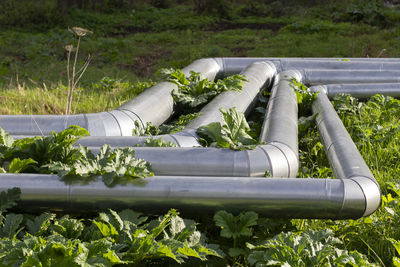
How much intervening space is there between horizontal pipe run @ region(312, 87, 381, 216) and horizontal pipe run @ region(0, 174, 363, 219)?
0.25ft

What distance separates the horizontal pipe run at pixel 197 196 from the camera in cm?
266

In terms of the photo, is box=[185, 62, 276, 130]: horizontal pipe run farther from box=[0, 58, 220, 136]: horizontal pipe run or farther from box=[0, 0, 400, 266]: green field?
box=[0, 58, 220, 136]: horizontal pipe run

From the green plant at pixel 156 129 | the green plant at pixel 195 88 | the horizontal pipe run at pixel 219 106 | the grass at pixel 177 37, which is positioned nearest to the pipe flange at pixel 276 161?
the horizontal pipe run at pixel 219 106

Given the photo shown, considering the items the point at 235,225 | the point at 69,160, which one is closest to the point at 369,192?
the point at 235,225

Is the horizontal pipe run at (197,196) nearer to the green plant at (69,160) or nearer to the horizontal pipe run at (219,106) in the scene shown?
the green plant at (69,160)

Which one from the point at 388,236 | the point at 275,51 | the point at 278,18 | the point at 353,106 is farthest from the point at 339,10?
the point at 388,236

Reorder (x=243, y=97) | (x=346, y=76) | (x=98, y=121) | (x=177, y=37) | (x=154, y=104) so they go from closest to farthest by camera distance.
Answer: (x=98, y=121) < (x=154, y=104) < (x=243, y=97) < (x=346, y=76) < (x=177, y=37)

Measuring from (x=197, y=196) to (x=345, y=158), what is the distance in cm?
113

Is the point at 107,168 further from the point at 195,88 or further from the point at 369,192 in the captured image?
the point at 195,88

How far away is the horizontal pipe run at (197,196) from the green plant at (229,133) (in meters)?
0.47

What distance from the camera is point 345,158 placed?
3191mm

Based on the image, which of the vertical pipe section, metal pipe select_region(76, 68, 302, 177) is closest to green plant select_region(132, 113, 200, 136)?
metal pipe select_region(76, 68, 302, 177)

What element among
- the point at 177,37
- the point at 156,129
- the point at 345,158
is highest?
the point at 177,37

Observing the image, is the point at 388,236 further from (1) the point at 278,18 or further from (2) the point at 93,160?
(1) the point at 278,18
